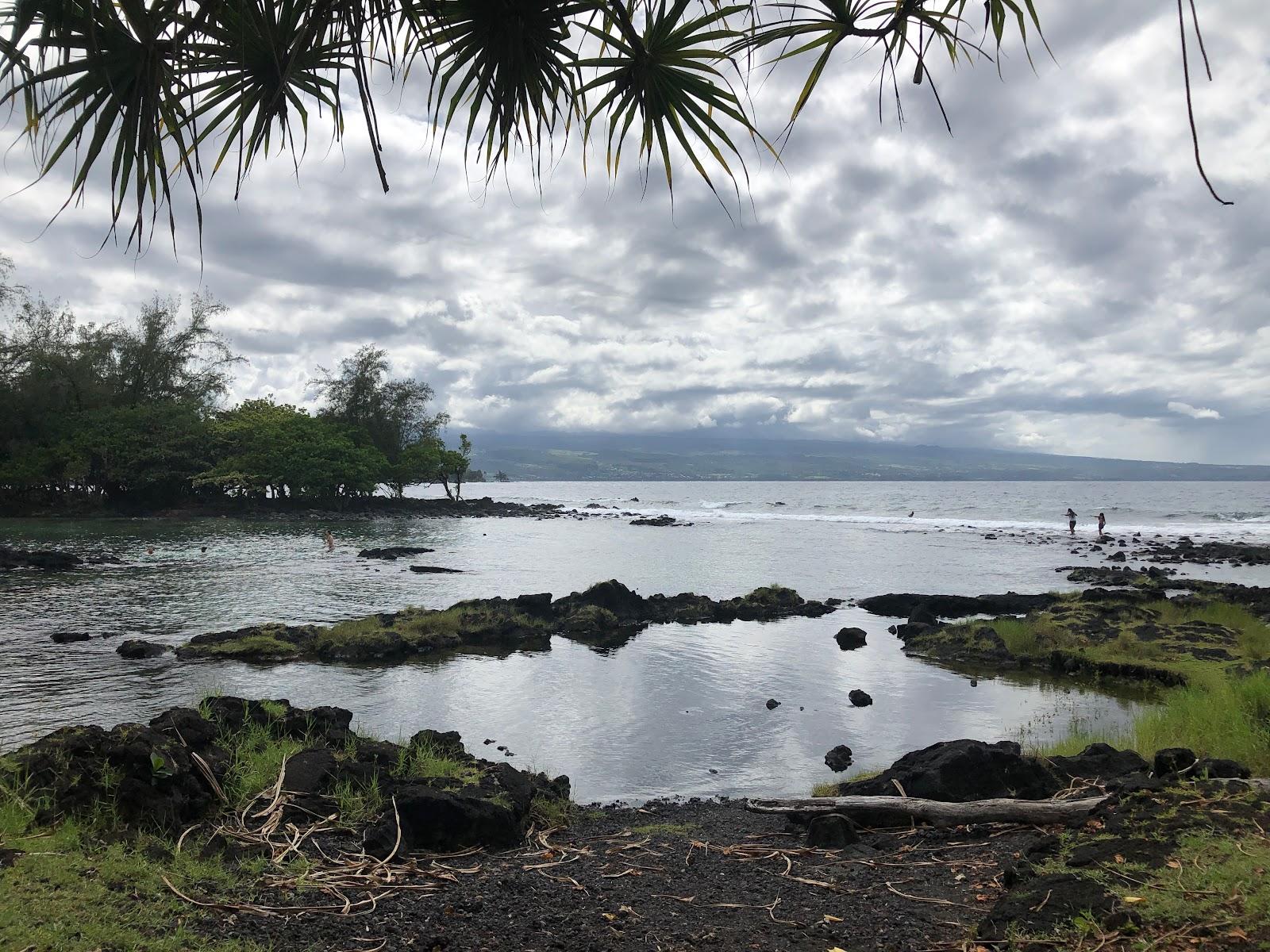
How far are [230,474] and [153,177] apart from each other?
6993cm

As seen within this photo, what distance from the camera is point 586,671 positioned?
52.6 ft

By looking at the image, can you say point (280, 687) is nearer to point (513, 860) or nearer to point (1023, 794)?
point (513, 860)

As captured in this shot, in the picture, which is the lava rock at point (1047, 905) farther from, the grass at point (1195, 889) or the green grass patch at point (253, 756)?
the green grass patch at point (253, 756)

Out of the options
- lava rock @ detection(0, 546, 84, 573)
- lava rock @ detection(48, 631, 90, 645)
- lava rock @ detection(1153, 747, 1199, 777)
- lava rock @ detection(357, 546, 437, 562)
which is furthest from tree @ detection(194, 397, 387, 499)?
lava rock @ detection(1153, 747, 1199, 777)

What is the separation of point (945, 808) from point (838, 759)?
4.26 metres

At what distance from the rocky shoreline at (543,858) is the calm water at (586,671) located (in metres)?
3.17

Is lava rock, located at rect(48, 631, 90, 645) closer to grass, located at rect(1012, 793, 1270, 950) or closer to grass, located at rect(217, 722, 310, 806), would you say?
grass, located at rect(217, 722, 310, 806)

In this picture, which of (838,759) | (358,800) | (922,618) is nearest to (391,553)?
(922,618)

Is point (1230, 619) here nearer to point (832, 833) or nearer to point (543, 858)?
point (832, 833)

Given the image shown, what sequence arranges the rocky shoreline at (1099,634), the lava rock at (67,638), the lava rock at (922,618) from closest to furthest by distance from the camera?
the rocky shoreline at (1099,634)
the lava rock at (67,638)
the lava rock at (922,618)

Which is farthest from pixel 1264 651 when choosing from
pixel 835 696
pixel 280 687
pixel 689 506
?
pixel 689 506

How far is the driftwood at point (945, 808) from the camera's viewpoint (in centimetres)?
541

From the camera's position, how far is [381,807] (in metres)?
6.00

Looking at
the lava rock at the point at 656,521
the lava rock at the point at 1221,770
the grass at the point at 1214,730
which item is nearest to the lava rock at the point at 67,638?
the grass at the point at 1214,730
